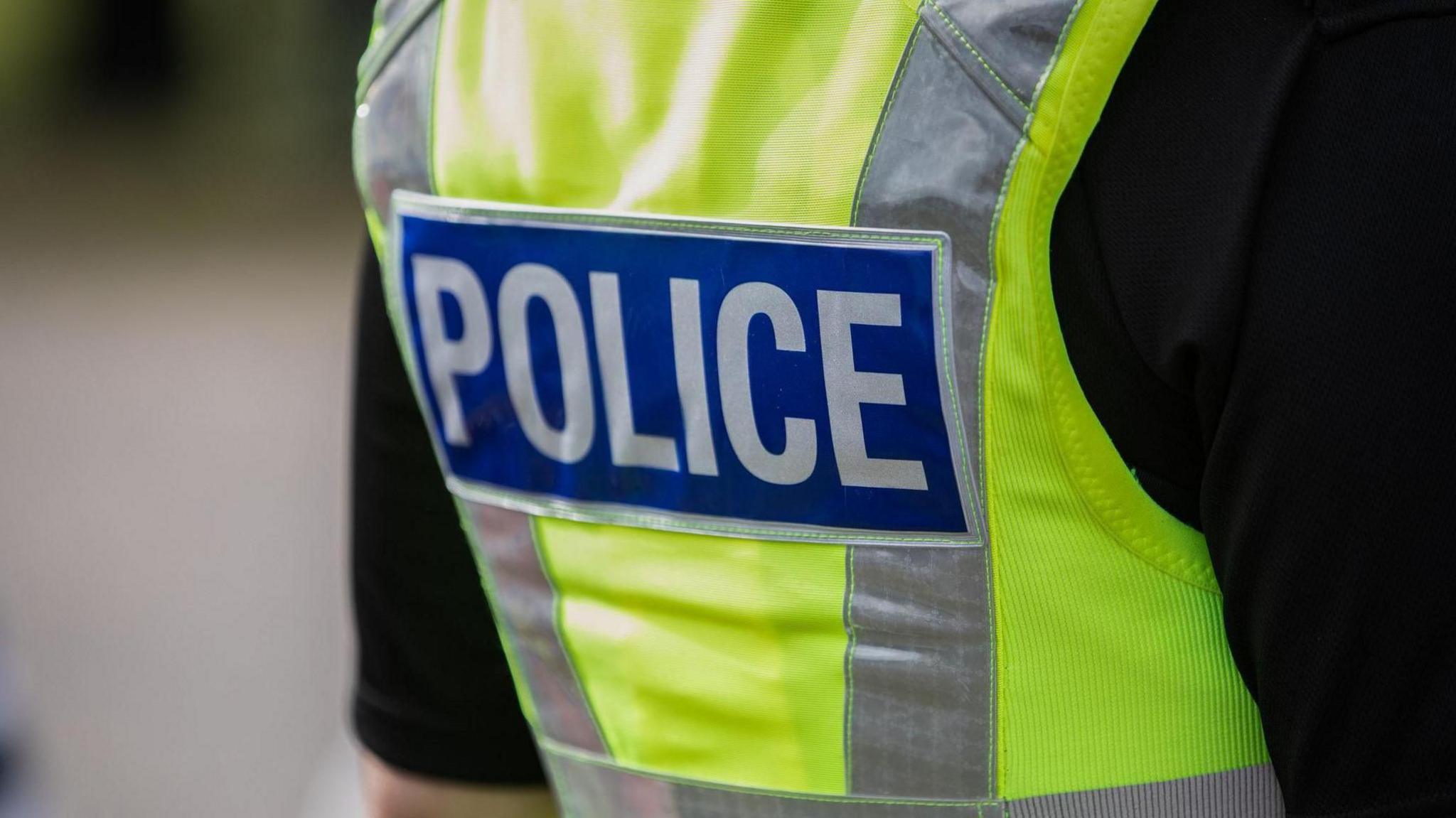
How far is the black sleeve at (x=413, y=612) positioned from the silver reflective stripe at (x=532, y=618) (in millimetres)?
107

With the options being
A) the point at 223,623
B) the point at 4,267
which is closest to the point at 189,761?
the point at 223,623

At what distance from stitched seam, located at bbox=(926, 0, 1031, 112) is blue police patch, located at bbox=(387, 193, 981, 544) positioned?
8cm

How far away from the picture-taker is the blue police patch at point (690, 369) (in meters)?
0.91

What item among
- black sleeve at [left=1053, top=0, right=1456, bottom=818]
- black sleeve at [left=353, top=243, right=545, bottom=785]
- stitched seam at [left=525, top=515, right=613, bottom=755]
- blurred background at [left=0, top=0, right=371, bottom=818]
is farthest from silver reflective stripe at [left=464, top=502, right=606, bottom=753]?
blurred background at [left=0, top=0, right=371, bottom=818]

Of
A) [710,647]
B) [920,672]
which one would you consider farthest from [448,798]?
[920,672]

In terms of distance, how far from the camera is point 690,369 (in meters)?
0.98

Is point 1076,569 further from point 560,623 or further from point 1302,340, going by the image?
point 560,623

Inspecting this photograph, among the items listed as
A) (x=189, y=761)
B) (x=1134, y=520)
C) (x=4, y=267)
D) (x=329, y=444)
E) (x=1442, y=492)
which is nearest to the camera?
(x=1442, y=492)

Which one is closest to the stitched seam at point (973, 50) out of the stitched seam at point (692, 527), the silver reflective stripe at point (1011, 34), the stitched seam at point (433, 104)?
the silver reflective stripe at point (1011, 34)

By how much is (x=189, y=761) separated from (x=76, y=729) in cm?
38

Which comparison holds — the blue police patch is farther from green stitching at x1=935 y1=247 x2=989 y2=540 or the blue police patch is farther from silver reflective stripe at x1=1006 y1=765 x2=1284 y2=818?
silver reflective stripe at x1=1006 y1=765 x2=1284 y2=818

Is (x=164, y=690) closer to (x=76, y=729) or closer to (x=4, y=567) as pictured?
(x=76, y=729)

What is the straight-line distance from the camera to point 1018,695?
3.12 feet

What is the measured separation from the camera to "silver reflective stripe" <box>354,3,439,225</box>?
1096 millimetres
